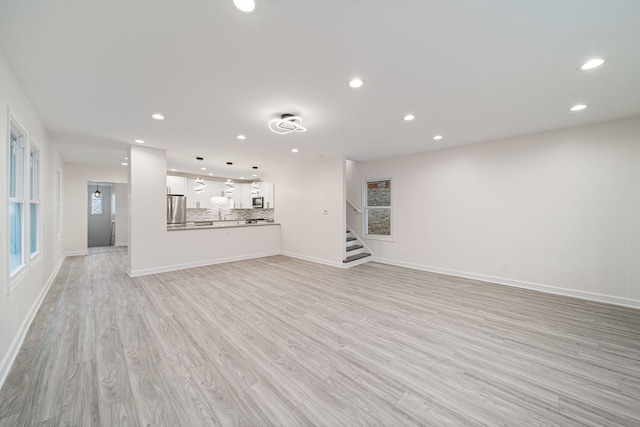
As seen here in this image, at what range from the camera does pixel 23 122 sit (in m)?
2.64

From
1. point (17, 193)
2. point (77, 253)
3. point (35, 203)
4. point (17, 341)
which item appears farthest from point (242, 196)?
point (17, 341)

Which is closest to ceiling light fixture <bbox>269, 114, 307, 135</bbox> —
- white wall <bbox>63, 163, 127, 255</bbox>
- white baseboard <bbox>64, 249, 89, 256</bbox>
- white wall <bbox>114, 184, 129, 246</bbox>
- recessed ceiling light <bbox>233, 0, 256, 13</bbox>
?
recessed ceiling light <bbox>233, 0, 256, 13</bbox>

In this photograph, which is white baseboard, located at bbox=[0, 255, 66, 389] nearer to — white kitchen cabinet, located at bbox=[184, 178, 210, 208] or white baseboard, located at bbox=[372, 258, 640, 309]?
white kitchen cabinet, located at bbox=[184, 178, 210, 208]

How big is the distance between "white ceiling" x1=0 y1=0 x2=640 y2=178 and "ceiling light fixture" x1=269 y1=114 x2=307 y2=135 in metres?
0.13

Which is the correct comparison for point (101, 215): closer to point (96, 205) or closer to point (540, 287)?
point (96, 205)

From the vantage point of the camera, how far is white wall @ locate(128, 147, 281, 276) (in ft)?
15.5

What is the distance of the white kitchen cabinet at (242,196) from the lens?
30.6ft

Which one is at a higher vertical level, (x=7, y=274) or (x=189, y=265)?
(x=7, y=274)

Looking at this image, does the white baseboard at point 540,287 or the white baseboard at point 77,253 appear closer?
the white baseboard at point 540,287

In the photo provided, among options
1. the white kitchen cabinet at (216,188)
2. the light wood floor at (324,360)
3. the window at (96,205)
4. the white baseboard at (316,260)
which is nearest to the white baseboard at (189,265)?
the white baseboard at (316,260)

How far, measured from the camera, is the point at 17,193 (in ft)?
8.88

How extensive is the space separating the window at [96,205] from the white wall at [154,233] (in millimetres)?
6711

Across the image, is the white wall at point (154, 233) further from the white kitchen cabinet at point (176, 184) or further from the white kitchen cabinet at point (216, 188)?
the white kitchen cabinet at point (216, 188)

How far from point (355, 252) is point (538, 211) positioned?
379 cm
